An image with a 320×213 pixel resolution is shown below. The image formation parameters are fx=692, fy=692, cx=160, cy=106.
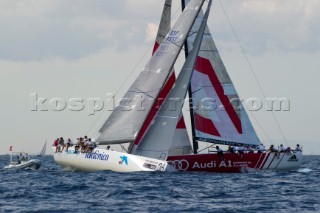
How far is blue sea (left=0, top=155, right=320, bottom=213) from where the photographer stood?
2220cm

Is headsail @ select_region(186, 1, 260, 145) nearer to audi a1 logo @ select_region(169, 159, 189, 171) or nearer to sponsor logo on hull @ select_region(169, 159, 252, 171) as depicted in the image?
sponsor logo on hull @ select_region(169, 159, 252, 171)

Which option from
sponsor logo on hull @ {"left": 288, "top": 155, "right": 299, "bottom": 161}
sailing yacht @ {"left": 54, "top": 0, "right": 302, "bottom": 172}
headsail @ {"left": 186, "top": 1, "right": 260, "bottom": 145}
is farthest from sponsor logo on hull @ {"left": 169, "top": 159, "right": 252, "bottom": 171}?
sponsor logo on hull @ {"left": 288, "top": 155, "right": 299, "bottom": 161}

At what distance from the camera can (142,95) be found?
3662 cm

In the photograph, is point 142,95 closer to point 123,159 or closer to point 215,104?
point 123,159

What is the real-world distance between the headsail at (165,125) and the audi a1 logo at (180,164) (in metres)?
0.83

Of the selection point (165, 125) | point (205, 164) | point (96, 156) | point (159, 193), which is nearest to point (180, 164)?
point (205, 164)

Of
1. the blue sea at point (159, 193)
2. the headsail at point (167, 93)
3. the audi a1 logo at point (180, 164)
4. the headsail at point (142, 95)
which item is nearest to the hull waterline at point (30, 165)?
the headsail at point (167, 93)

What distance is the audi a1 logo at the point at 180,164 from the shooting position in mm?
37469

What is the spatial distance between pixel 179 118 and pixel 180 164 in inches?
124

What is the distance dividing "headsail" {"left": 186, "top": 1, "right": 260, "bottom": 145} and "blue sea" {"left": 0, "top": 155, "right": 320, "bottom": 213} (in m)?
5.27

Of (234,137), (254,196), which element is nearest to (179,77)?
(234,137)

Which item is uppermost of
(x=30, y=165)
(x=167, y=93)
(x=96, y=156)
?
(x=167, y=93)

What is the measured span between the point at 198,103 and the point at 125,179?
9.94 meters

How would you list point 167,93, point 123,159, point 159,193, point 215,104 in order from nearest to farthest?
point 159,193
point 123,159
point 167,93
point 215,104
